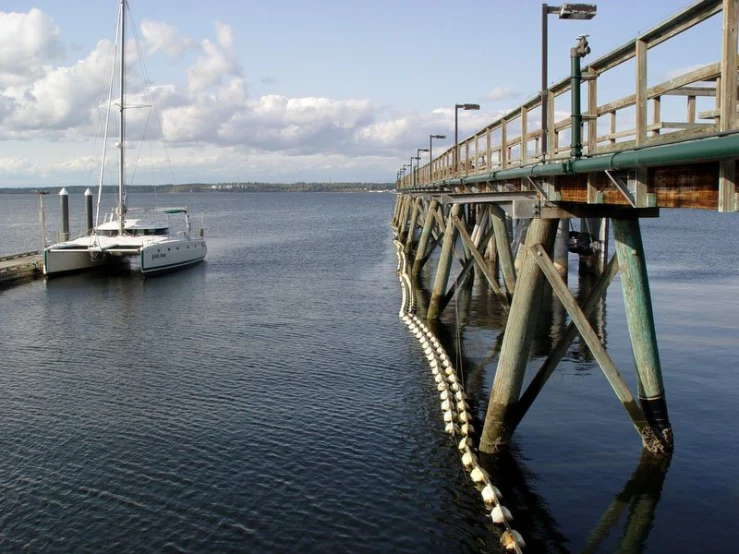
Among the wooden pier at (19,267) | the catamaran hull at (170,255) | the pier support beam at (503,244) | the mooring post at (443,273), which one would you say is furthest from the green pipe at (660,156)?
the wooden pier at (19,267)

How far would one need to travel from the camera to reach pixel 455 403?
15.0 metres

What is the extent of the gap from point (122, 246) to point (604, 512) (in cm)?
3320

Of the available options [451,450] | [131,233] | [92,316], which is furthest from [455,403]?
[131,233]

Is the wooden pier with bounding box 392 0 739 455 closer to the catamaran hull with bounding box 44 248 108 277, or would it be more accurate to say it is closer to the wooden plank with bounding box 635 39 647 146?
the wooden plank with bounding box 635 39 647 146

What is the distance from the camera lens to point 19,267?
1436 inches

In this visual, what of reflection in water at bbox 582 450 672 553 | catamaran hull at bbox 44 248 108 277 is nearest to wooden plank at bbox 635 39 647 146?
reflection in water at bbox 582 450 672 553

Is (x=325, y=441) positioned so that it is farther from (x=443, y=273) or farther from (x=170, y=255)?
(x=170, y=255)

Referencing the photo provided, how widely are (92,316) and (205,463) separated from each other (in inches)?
639

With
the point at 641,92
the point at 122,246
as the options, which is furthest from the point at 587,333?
the point at 122,246

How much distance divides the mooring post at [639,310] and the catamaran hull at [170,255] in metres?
30.4

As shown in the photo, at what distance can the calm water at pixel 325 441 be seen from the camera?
9977 mm

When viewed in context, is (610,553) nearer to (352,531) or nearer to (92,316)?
(352,531)

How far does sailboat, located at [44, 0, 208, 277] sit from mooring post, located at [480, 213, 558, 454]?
28842 mm

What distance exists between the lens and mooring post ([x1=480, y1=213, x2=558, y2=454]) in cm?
1159
